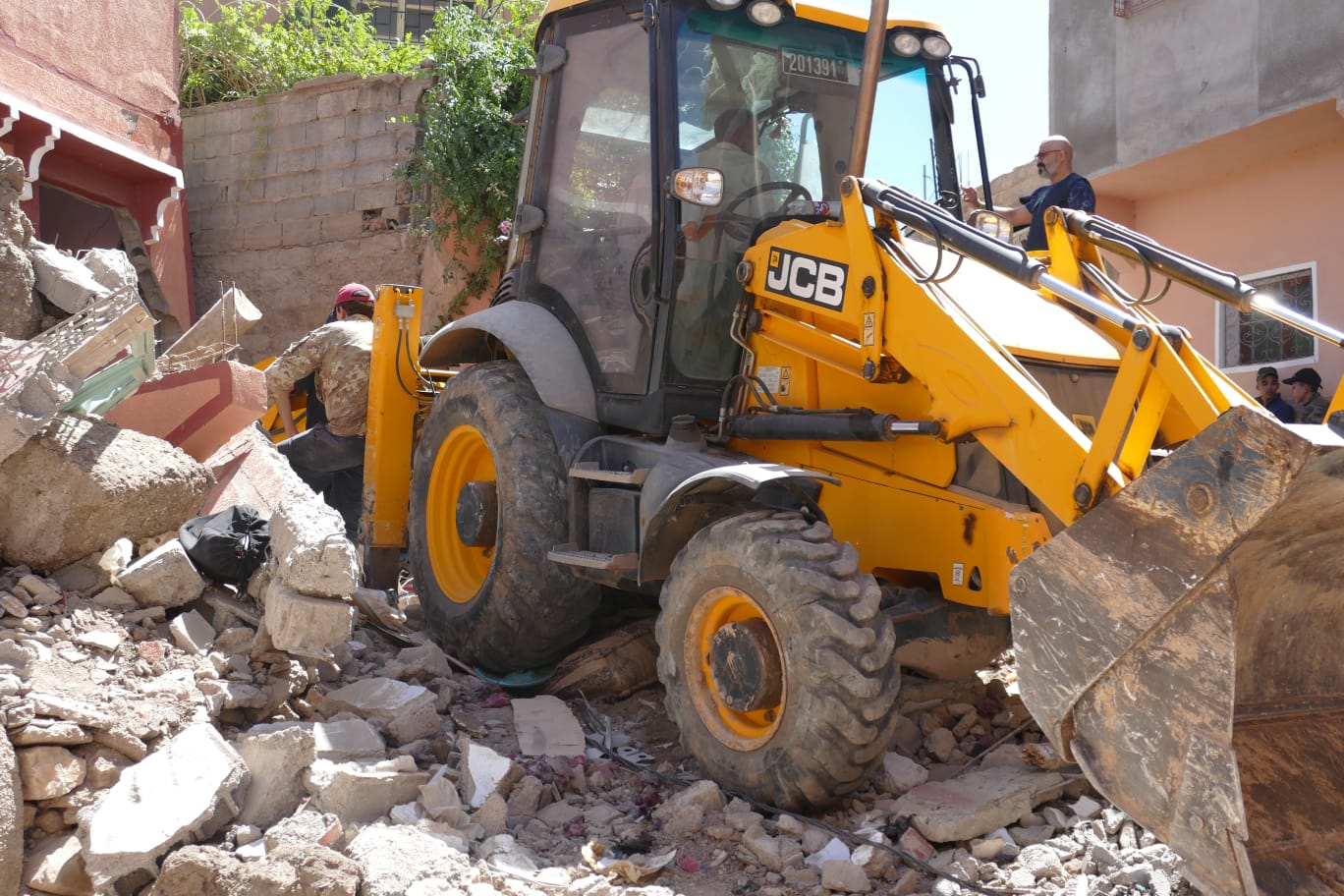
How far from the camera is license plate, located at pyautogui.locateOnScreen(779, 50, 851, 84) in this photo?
4809 mm

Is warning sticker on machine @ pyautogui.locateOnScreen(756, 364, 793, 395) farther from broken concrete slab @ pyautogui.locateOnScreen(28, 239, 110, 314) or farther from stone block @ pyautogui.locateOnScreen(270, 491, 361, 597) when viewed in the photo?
broken concrete slab @ pyautogui.locateOnScreen(28, 239, 110, 314)

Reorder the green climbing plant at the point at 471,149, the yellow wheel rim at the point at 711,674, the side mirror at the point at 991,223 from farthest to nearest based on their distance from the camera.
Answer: the green climbing plant at the point at 471,149
the side mirror at the point at 991,223
the yellow wheel rim at the point at 711,674

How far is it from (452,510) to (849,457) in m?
2.35

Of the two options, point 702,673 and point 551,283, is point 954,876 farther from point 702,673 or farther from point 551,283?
point 551,283

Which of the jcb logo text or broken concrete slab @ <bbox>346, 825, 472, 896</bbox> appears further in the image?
the jcb logo text

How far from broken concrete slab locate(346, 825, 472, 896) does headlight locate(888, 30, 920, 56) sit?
11.9ft

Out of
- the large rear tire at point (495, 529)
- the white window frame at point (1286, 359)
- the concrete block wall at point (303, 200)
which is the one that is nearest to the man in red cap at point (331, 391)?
the large rear tire at point (495, 529)

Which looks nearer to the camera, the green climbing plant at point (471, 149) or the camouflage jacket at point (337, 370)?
the camouflage jacket at point (337, 370)

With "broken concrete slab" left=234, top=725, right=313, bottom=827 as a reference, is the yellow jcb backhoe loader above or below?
above

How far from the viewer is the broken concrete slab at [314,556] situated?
4426 millimetres

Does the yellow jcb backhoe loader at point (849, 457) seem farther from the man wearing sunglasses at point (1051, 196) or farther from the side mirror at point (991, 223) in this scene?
the man wearing sunglasses at point (1051, 196)

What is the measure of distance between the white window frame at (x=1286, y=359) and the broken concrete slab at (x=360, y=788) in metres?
7.71

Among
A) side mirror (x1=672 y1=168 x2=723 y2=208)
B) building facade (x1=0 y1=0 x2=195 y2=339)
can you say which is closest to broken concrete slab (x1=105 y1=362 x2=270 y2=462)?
side mirror (x1=672 y1=168 x2=723 y2=208)

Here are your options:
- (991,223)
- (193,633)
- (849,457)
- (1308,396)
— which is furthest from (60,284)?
(1308,396)
